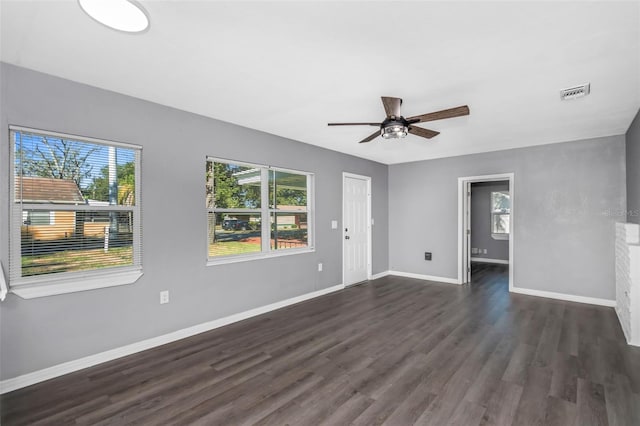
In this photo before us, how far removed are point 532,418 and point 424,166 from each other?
193 inches

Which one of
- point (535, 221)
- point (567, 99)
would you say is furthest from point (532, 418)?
point (535, 221)

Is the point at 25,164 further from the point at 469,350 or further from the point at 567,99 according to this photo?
the point at 567,99

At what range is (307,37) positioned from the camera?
200 centimetres

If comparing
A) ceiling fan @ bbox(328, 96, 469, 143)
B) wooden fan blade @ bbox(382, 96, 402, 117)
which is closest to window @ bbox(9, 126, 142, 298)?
ceiling fan @ bbox(328, 96, 469, 143)

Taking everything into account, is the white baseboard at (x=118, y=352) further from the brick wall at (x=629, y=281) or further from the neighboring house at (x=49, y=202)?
the brick wall at (x=629, y=281)

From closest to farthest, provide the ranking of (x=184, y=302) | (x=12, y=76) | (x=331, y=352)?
(x=12, y=76), (x=331, y=352), (x=184, y=302)

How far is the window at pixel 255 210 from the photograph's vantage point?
369 centimetres

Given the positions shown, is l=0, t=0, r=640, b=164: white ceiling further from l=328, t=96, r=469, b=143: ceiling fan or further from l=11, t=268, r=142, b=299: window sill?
l=11, t=268, r=142, b=299: window sill

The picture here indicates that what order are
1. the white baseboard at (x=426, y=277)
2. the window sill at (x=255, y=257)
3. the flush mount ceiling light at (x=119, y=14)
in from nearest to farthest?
the flush mount ceiling light at (x=119, y=14) < the window sill at (x=255, y=257) < the white baseboard at (x=426, y=277)

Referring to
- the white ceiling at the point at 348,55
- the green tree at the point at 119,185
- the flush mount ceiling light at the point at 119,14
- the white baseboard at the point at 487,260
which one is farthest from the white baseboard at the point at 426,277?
the flush mount ceiling light at the point at 119,14

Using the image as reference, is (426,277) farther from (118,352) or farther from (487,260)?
(118,352)

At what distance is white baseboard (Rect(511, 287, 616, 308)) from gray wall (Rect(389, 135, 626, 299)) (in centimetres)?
6

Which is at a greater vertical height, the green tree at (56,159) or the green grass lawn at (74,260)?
the green tree at (56,159)

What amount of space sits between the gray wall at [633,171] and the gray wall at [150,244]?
13.9ft
